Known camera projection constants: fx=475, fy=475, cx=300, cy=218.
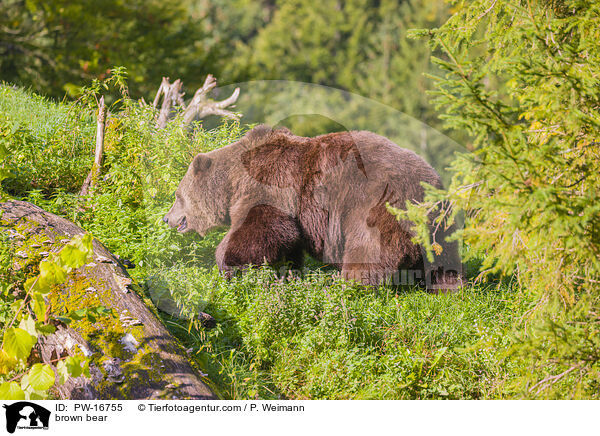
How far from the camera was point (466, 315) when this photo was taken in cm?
337

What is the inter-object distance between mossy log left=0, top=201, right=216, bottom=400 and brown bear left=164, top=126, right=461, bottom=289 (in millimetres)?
1048

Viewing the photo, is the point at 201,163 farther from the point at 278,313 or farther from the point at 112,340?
the point at 112,340

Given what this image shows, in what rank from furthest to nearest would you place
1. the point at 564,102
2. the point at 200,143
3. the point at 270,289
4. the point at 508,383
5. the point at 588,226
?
the point at 200,143, the point at 270,289, the point at 508,383, the point at 564,102, the point at 588,226

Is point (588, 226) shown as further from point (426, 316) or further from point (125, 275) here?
point (125, 275)

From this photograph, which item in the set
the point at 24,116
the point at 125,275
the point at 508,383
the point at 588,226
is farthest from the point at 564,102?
the point at 24,116

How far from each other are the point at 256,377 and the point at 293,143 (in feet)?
5.87

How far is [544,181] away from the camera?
6.91 feet

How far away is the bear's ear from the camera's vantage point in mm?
3930

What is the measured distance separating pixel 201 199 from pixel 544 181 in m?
2.66

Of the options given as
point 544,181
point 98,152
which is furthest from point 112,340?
point 98,152

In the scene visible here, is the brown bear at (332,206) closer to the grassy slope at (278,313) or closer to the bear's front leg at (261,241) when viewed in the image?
the bear's front leg at (261,241)
